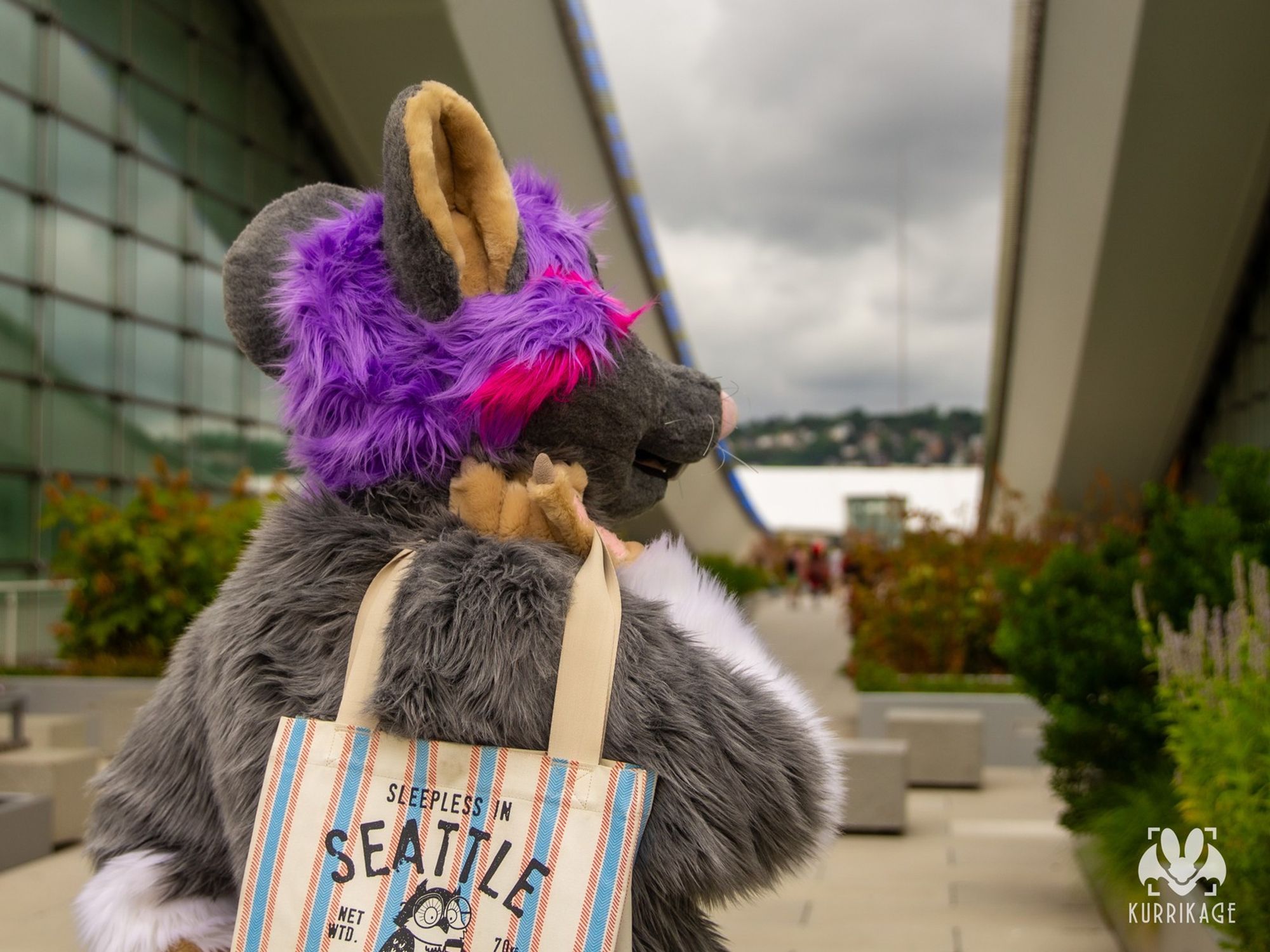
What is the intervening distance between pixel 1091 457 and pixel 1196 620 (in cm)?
1551

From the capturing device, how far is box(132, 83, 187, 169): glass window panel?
45.5 ft

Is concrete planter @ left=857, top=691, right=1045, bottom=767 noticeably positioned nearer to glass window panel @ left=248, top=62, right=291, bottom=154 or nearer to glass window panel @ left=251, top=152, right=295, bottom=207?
glass window panel @ left=251, top=152, right=295, bottom=207

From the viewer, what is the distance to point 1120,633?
4.40m

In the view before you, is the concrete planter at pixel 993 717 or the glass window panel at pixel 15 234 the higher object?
the glass window panel at pixel 15 234

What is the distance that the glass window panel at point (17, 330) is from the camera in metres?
11.6

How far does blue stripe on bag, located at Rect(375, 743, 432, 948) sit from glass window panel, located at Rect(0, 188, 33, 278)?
11883 mm

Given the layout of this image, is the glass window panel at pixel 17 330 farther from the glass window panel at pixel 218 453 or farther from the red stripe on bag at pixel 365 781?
the red stripe on bag at pixel 365 781

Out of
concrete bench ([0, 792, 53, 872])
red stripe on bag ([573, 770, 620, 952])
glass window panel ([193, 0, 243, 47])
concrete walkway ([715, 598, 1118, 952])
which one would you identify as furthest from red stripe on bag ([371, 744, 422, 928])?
glass window panel ([193, 0, 243, 47])

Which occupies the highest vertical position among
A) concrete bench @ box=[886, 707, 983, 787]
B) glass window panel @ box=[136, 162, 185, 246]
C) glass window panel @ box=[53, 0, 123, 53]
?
glass window panel @ box=[53, 0, 123, 53]

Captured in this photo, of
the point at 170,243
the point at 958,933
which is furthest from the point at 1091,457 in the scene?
the point at 958,933

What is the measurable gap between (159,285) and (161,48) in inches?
113

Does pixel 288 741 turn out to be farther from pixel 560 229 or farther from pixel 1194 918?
pixel 1194 918

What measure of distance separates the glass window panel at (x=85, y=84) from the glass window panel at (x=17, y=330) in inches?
89.9

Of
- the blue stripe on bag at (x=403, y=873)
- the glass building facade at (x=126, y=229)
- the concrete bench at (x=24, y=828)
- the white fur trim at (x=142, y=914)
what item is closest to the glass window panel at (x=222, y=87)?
the glass building facade at (x=126, y=229)
